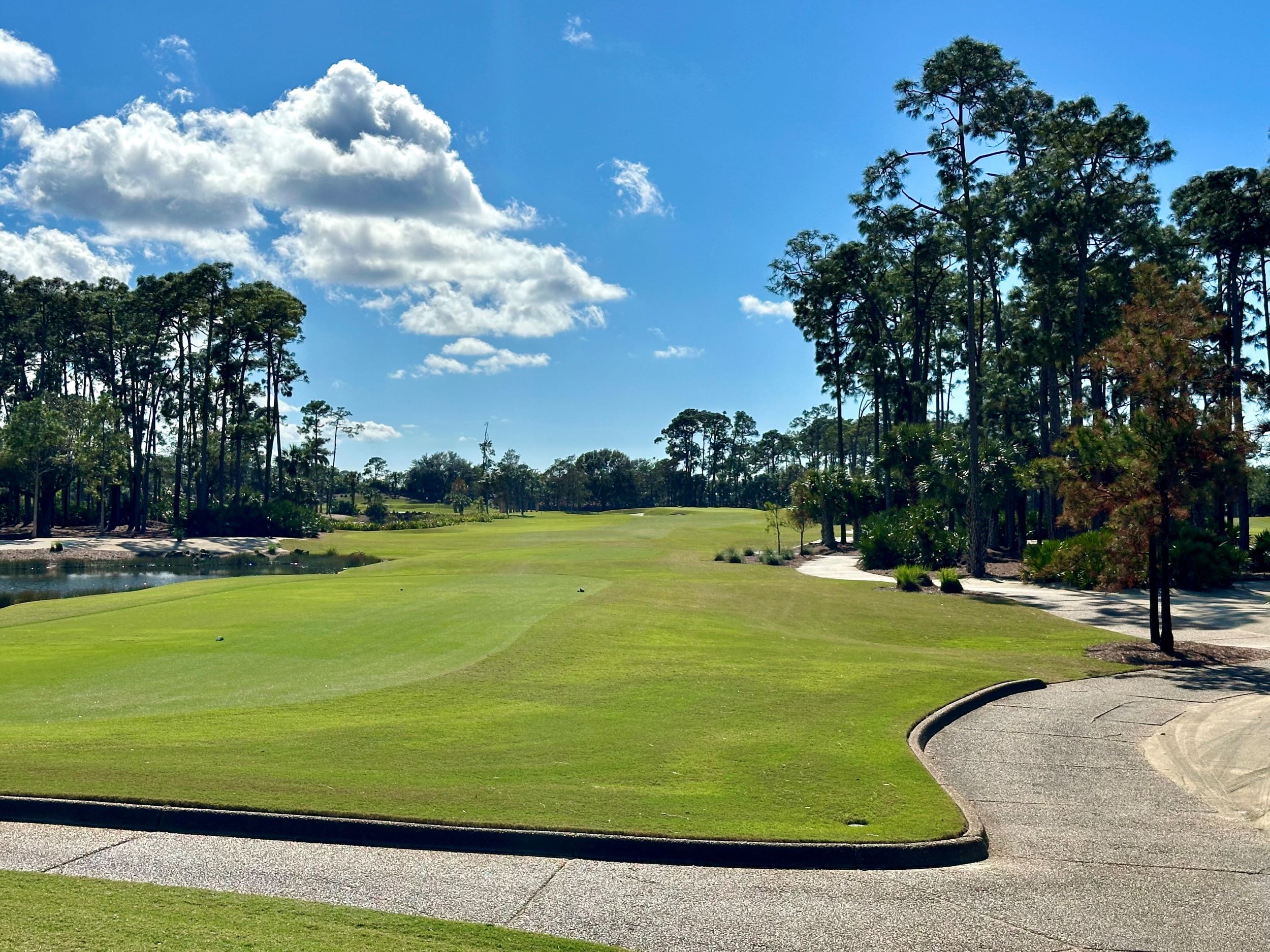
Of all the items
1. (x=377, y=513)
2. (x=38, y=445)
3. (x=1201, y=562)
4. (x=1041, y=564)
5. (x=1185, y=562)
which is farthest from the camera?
(x=377, y=513)

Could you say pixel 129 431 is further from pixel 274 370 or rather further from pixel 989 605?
pixel 989 605

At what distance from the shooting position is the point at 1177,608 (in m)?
26.7

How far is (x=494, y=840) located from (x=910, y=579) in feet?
92.6

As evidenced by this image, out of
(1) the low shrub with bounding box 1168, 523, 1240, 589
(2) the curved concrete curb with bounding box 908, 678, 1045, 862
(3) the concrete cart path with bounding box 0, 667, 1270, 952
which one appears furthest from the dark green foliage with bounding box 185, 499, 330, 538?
(3) the concrete cart path with bounding box 0, 667, 1270, 952

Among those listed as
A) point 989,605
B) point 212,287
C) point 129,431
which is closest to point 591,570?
point 989,605

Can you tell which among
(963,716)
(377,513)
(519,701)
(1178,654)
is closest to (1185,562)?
(1178,654)

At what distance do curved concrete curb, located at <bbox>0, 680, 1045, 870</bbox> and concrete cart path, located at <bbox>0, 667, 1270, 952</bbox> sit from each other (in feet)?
0.40

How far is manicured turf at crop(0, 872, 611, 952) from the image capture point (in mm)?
5012

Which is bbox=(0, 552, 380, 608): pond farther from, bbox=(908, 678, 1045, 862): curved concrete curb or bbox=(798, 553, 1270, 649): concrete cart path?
bbox=(798, 553, 1270, 649): concrete cart path

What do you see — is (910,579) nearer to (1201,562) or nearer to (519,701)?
(1201,562)

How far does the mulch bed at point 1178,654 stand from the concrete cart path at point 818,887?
11035mm

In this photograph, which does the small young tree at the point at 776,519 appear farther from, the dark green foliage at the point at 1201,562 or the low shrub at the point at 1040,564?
the dark green foliage at the point at 1201,562

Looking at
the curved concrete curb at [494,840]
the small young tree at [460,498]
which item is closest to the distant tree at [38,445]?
the small young tree at [460,498]

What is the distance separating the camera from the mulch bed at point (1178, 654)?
729 inches
